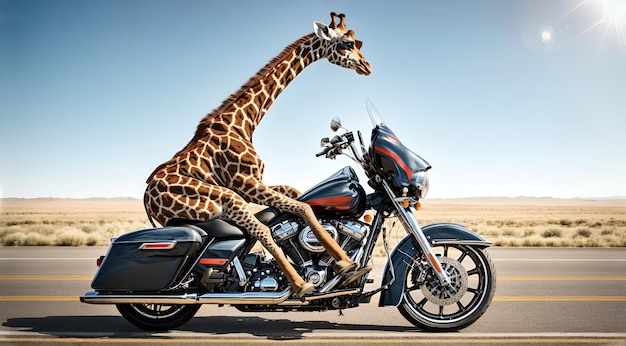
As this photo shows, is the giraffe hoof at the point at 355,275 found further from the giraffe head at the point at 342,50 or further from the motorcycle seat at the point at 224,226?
the giraffe head at the point at 342,50

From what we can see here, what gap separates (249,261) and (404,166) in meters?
1.74

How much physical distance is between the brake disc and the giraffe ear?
2671mm

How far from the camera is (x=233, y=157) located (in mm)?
6105

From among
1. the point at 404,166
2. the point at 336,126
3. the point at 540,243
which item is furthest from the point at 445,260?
the point at 540,243

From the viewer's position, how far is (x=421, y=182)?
6.00 metres

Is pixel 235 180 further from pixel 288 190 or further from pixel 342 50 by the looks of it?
pixel 342 50

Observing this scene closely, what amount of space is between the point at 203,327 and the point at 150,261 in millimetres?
912

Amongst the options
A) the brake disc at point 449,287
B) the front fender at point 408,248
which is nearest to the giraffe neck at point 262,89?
the front fender at point 408,248

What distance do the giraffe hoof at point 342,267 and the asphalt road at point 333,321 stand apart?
0.62 m

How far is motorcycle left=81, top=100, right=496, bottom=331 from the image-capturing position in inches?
227

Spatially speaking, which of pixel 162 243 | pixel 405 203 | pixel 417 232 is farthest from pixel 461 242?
pixel 162 243

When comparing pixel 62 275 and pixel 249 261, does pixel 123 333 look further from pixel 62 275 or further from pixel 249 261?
pixel 62 275

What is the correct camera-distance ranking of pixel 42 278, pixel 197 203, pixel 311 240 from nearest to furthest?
pixel 311 240
pixel 197 203
pixel 42 278

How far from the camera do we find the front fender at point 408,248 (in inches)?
232
